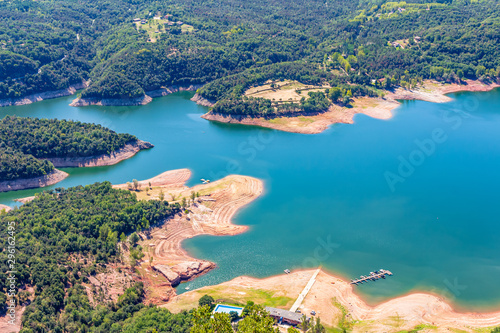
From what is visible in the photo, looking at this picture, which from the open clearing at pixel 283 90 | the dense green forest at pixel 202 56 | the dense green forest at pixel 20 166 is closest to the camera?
the dense green forest at pixel 20 166

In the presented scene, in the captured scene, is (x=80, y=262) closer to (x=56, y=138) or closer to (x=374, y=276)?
(x=374, y=276)

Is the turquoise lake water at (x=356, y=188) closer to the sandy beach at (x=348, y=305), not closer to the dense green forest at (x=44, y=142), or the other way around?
the sandy beach at (x=348, y=305)

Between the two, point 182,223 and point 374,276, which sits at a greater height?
point 182,223

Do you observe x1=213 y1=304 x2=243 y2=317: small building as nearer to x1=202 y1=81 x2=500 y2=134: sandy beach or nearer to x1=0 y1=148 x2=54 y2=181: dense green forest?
x1=0 y1=148 x2=54 y2=181: dense green forest

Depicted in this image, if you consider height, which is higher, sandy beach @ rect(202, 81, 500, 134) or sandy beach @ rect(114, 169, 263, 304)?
sandy beach @ rect(202, 81, 500, 134)

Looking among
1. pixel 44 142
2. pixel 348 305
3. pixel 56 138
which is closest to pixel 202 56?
pixel 56 138

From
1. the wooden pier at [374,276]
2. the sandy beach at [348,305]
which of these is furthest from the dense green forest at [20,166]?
the wooden pier at [374,276]

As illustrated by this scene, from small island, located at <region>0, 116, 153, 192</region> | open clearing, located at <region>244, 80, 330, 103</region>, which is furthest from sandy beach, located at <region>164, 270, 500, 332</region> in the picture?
open clearing, located at <region>244, 80, 330, 103</region>
